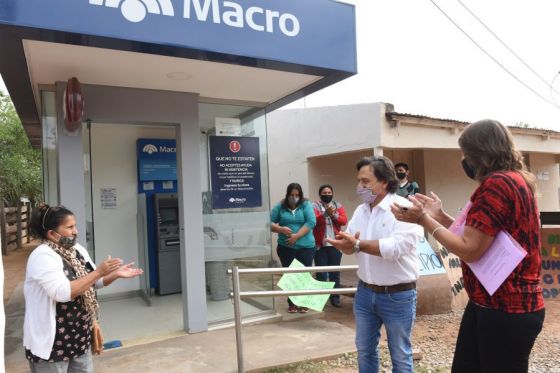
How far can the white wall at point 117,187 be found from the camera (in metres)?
6.16

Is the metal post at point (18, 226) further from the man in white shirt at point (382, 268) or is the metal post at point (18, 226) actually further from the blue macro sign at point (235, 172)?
the man in white shirt at point (382, 268)

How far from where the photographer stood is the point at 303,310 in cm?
532

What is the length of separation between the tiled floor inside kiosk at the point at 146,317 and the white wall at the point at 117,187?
22.5 inches

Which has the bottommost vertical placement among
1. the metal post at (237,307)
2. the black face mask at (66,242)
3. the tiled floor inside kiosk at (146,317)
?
the tiled floor inside kiosk at (146,317)

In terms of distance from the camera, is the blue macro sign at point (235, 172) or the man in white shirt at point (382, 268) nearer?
the man in white shirt at point (382, 268)

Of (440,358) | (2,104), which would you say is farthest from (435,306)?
(2,104)

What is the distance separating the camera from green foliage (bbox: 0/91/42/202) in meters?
13.0

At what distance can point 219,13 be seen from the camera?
345 centimetres

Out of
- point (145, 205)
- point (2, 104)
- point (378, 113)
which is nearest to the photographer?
point (145, 205)

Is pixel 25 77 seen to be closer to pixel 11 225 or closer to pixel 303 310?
pixel 303 310

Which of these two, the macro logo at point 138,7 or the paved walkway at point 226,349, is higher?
the macro logo at point 138,7

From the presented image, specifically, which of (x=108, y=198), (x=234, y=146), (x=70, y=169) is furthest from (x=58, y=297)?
(x=108, y=198)

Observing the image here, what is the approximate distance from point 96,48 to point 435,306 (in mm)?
4639

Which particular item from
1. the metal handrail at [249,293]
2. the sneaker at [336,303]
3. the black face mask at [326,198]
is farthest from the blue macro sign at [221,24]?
the sneaker at [336,303]
